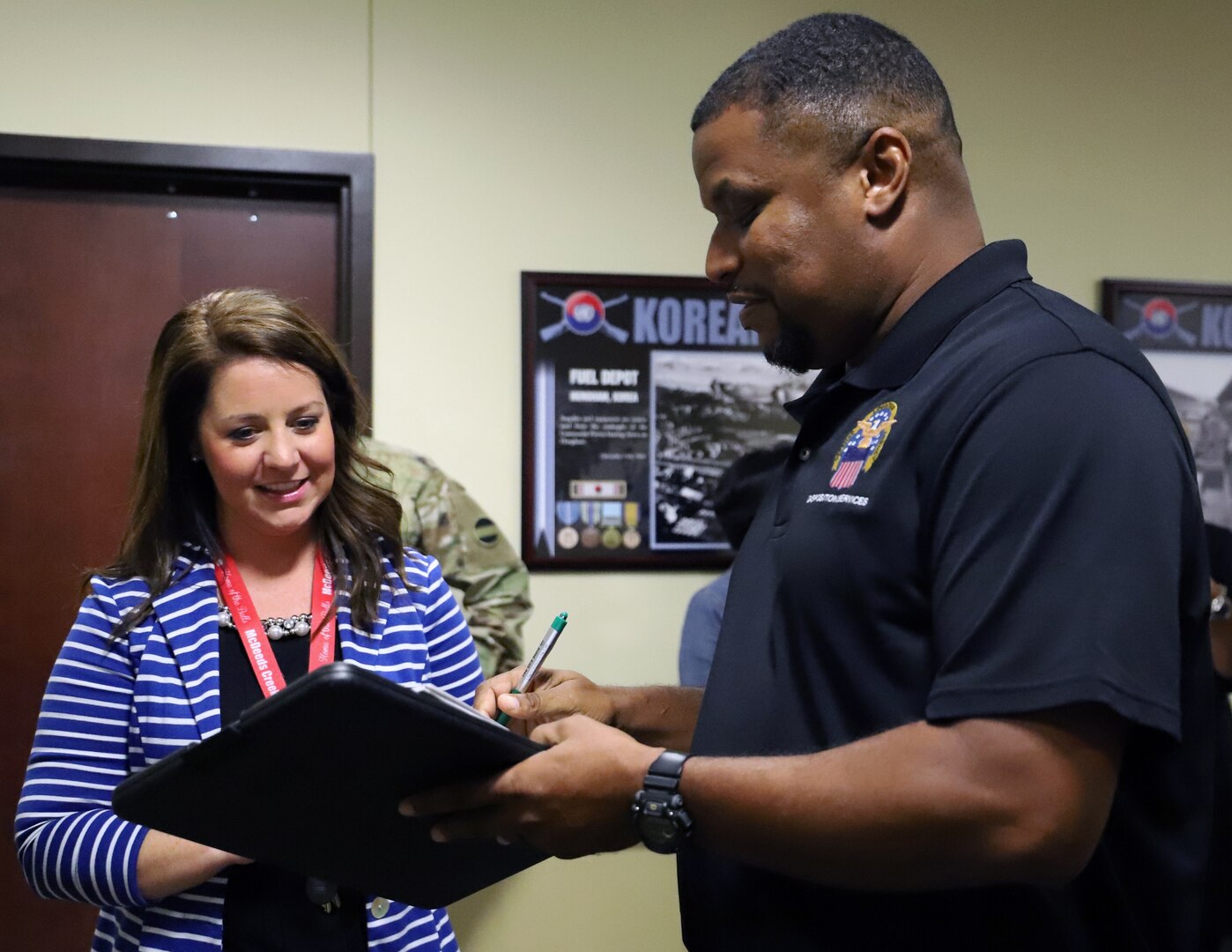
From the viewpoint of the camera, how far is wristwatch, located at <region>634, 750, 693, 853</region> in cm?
96

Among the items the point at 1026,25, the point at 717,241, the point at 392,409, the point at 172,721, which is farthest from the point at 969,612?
the point at 1026,25

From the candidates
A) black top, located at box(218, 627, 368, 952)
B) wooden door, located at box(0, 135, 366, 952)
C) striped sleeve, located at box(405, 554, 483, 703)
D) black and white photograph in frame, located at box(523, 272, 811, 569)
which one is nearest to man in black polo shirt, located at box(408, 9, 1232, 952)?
black top, located at box(218, 627, 368, 952)

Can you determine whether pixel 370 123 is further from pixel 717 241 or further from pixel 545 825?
pixel 545 825

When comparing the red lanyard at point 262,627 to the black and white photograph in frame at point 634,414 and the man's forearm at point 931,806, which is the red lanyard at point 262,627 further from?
the black and white photograph in frame at point 634,414

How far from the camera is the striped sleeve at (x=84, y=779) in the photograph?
55.4 inches

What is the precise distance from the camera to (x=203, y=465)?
1.76 m

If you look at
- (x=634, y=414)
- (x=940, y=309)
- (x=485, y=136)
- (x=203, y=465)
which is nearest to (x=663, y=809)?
(x=940, y=309)

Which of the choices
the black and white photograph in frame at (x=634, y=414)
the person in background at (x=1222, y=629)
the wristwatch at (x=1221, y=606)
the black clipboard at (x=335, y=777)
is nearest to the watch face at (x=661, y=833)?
the black clipboard at (x=335, y=777)

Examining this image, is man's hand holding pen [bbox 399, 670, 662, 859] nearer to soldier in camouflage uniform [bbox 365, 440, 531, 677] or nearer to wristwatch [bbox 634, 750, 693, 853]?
wristwatch [bbox 634, 750, 693, 853]

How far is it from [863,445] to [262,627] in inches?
35.9

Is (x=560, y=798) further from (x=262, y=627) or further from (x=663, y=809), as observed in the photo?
(x=262, y=627)

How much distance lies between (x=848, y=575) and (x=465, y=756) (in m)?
0.37

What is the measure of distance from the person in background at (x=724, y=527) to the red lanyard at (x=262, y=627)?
1133 millimetres

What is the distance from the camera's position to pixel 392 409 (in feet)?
9.32
